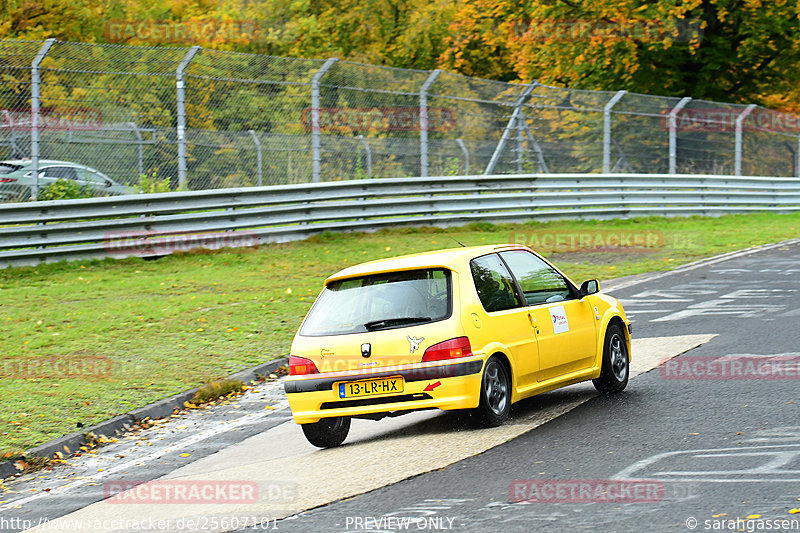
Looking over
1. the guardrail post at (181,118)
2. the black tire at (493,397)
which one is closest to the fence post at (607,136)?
the guardrail post at (181,118)

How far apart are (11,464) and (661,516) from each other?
4.85 metres

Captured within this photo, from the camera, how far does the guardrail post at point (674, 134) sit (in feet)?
90.0

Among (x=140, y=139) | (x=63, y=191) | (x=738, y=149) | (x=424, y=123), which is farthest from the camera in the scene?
(x=738, y=149)

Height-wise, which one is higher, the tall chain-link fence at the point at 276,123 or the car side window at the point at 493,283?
the tall chain-link fence at the point at 276,123

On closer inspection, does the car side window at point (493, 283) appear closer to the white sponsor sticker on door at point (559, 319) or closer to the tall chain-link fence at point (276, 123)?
the white sponsor sticker on door at point (559, 319)

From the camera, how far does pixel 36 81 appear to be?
1684 centimetres

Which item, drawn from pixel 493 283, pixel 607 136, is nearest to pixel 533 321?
pixel 493 283

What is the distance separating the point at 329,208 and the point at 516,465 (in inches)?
555

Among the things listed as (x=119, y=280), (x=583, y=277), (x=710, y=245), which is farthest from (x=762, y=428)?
(x=710, y=245)

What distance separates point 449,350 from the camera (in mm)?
7695

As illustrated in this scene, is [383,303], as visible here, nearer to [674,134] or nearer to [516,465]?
[516,465]

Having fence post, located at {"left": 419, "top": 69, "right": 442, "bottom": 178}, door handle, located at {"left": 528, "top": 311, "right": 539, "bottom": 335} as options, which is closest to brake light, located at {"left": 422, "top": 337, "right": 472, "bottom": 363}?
door handle, located at {"left": 528, "top": 311, "right": 539, "bottom": 335}

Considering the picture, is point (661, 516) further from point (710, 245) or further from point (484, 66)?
point (484, 66)

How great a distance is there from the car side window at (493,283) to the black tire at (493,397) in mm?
480
